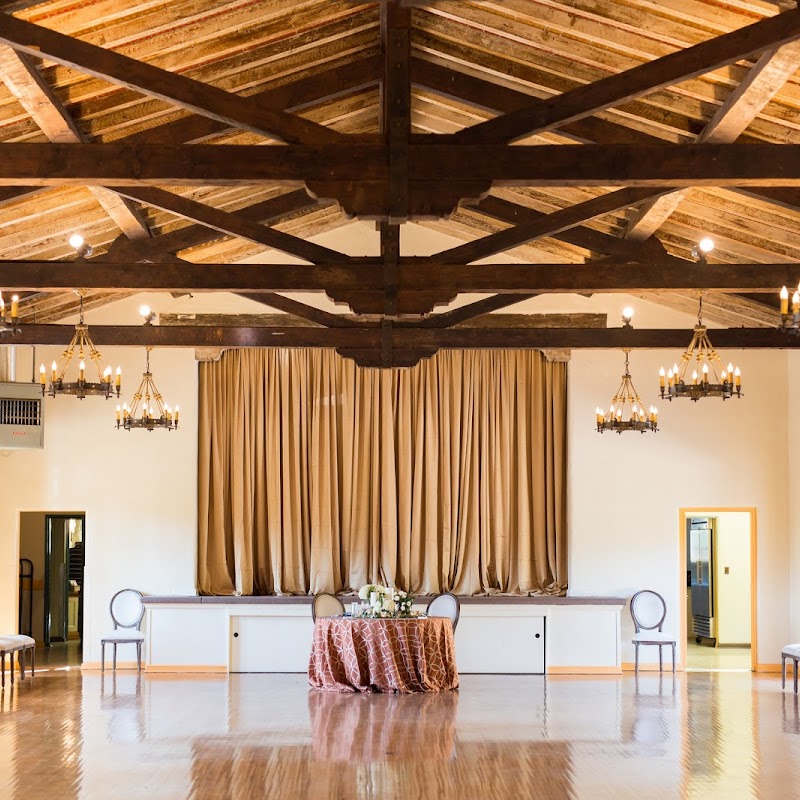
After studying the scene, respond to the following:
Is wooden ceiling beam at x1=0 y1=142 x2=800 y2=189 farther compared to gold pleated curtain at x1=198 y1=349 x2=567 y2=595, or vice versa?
gold pleated curtain at x1=198 y1=349 x2=567 y2=595

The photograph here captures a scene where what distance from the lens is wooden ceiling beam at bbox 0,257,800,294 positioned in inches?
348

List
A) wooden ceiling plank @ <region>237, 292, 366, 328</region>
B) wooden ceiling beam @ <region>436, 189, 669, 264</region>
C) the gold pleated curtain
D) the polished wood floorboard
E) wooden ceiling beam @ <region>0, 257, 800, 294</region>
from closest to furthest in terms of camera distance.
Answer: the polished wood floorboard → wooden ceiling beam @ <region>436, 189, 669, 264</region> → wooden ceiling beam @ <region>0, 257, 800, 294</region> → wooden ceiling plank @ <region>237, 292, 366, 328</region> → the gold pleated curtain

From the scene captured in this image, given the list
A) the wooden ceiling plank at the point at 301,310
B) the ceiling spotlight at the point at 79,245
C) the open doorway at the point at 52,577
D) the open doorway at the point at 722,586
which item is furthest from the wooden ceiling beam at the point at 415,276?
the open doorway at the point at 52,577

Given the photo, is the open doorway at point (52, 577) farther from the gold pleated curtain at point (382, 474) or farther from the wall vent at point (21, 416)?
the gold pleated curtain at point (382, 474)

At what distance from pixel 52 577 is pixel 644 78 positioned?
516 inches

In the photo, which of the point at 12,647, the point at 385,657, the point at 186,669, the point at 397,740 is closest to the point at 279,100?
the point at 397,740

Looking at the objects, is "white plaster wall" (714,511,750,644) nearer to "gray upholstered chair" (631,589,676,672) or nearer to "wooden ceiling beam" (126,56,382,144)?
"gray upholstered chair" (631,589,676,672)

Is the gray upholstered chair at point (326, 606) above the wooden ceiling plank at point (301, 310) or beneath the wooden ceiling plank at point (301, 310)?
beneath

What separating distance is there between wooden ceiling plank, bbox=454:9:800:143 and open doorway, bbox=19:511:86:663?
11486 millimetres

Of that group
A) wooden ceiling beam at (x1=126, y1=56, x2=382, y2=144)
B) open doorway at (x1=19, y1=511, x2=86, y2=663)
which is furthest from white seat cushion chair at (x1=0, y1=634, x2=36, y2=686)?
wooden ceiling beam at (x1=126, y1=56, x2=382, y2=144)

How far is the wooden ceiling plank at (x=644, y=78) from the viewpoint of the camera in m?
5.64

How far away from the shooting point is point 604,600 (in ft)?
42.9

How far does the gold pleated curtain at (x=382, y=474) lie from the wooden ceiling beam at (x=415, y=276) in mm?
4692

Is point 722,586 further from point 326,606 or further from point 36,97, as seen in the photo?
point 36,97
